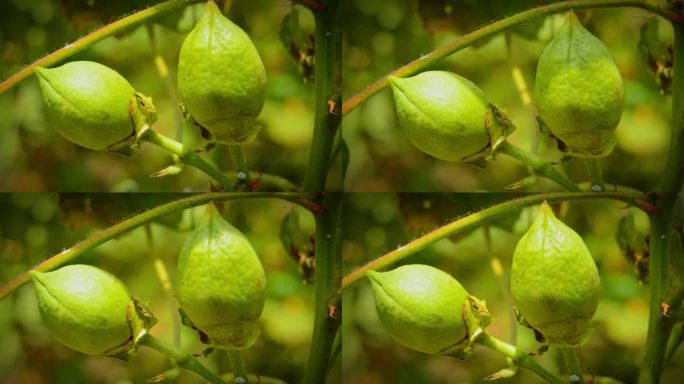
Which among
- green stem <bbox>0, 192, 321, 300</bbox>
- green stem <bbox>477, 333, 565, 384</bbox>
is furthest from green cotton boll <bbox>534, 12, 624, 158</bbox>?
green stem <bbox>0, 192, 321, 300</bbox>

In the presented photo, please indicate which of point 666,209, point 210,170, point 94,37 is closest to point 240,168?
point 210,170

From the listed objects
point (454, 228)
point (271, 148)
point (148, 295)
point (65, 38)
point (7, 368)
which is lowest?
point (7, 368)

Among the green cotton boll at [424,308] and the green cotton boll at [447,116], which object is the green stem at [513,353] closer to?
the green cotton boll at [424,308]

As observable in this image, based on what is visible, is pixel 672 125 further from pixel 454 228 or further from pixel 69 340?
pixel 69 340

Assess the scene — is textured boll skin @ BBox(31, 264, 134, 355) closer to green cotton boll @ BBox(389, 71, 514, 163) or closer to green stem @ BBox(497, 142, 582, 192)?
green cotton boll @ BBox(389, 71, 514, 163)

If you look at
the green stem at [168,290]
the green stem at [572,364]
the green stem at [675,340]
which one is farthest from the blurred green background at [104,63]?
the green stem at [675,340]

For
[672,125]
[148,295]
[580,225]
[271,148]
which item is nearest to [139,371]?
[148,295]
